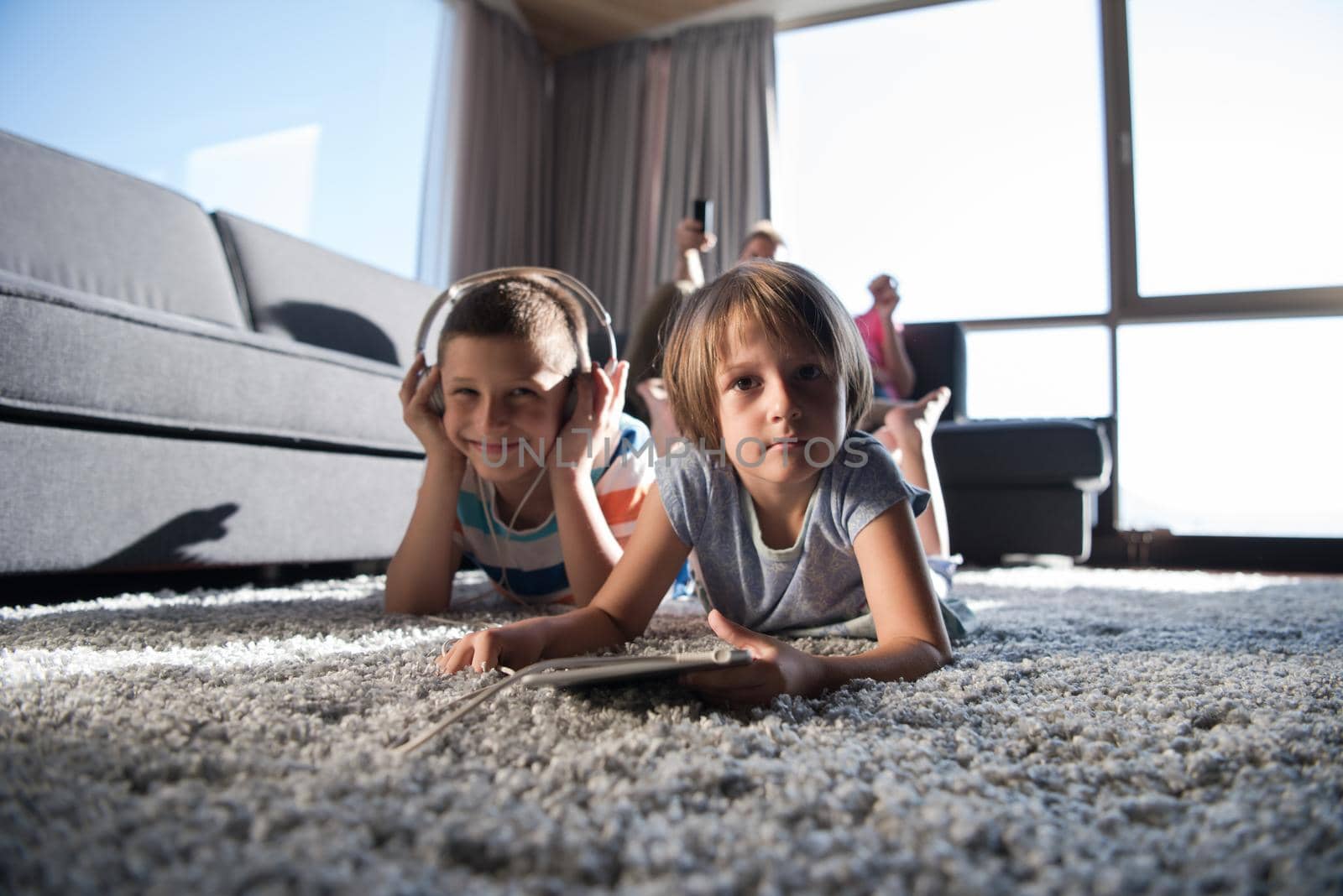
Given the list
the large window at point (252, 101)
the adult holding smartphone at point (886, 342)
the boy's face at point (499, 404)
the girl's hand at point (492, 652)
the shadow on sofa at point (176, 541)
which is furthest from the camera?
the adult holding smartphone at point (886, 342)

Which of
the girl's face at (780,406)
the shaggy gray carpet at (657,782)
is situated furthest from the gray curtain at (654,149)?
the shaggy gray carpet at (657,782)

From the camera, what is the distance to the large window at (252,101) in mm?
1957

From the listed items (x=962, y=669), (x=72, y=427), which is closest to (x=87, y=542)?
(x=72, y=427)

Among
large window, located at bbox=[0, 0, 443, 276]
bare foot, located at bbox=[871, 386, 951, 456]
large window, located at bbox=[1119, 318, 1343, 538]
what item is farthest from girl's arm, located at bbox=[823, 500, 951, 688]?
large window, located at bbox=[1119, 318, 1343, 538]

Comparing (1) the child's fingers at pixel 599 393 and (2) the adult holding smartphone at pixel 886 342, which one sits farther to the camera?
(2) the adult holding smartphone at pixel 886 342

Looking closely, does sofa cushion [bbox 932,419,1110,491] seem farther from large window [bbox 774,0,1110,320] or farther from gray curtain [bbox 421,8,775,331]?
gray curtain [bbox 421,8,775,331]

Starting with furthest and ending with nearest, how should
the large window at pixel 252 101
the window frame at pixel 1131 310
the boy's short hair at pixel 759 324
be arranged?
the window frame at pixel 1131 310
the large window at pixel 252 101
the boy's short hair at pixel 759 324

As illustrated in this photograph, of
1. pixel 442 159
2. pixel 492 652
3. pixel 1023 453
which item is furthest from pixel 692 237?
pixel 442 159

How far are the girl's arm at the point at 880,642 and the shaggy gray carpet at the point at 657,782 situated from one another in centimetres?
2

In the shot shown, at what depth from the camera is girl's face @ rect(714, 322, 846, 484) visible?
2.36 ft

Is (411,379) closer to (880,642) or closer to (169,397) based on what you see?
(169,397)

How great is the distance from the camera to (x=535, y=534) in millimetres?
1079

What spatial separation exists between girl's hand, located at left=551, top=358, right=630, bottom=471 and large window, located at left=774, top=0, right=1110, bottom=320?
2640mm

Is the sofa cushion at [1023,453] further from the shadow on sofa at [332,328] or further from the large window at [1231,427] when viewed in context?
the shadow on sofa at [332,328]
